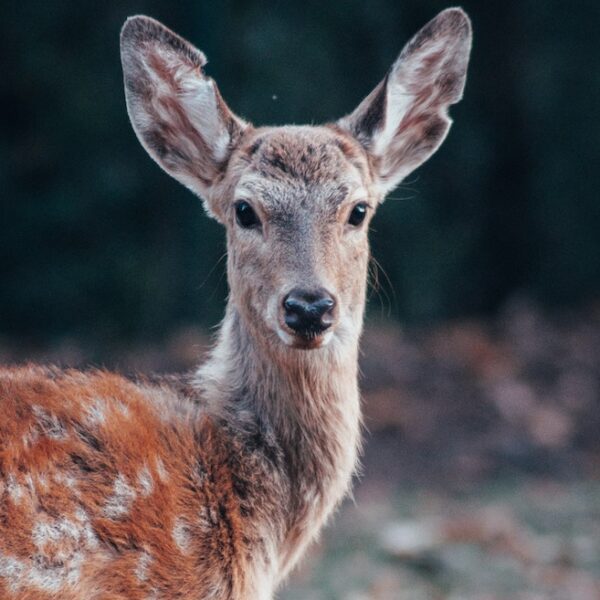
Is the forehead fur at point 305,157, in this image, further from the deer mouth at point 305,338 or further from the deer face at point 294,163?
the deer mouth at point 305,338

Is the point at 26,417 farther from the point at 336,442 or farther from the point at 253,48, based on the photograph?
the point at 253,48

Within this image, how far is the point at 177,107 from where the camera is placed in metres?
5.32

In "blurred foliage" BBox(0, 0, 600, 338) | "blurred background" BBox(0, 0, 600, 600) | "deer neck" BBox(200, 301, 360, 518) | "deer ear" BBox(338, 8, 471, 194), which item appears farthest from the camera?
"blurred foliage" BBox(0, 0, 600, 338)

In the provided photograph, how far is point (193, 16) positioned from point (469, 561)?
→ 456 centimetres

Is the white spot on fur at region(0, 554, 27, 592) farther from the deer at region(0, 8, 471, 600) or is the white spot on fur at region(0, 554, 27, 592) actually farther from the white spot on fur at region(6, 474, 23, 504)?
the white spot on fur at region(6, 474, 23, 504)

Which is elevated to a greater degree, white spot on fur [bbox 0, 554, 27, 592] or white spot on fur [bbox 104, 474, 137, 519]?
white spot on fur [bbox 104, 474, 137, 519]

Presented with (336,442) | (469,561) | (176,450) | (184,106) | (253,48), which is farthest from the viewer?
(253,48)

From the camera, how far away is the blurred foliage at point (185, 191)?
34.2 feet

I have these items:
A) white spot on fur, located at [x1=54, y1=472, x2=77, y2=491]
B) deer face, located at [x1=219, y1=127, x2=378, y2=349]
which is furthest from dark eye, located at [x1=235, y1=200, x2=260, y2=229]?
white spot on fur, located at [x1=54, y1=472, x2=77, y2=491]

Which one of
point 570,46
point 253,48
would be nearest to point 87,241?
point 253,48

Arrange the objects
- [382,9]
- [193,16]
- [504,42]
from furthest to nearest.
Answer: [504,42] < [382,9] < [193,16]

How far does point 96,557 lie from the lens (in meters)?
4.00

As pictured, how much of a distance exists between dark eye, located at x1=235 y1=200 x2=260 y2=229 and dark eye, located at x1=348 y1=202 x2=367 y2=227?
1.25 ft

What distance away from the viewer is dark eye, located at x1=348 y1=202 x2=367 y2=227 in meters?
4.96
